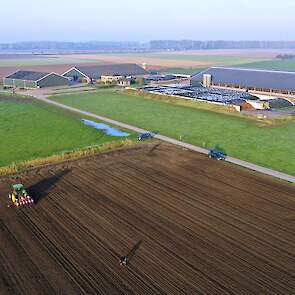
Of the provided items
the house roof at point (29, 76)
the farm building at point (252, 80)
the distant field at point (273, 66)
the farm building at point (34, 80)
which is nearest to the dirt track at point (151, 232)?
the farm building at point (252, 80)

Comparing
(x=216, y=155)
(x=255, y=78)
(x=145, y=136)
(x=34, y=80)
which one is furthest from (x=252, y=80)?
(x=34, y=80)

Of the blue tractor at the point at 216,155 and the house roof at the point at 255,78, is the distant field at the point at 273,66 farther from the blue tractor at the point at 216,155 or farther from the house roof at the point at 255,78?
the blue tractor at the point at 216,155

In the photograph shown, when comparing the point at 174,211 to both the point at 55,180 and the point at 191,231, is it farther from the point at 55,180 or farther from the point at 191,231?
the point at 55,180

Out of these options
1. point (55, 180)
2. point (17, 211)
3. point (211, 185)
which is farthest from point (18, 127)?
point (211, 185)

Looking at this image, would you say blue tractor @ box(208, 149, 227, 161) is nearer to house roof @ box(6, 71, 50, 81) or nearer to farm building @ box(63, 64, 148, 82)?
house roof @ box(6, 71, 50, 81)

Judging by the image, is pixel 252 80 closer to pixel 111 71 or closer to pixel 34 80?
pixel 111 71

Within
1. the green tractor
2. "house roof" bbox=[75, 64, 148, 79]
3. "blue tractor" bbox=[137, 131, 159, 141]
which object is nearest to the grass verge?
"blue tractor" bbox=[137, 131, 159, 141]
